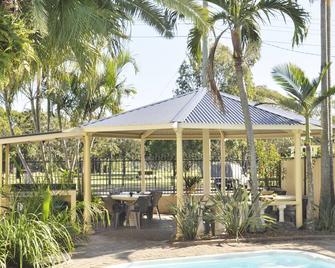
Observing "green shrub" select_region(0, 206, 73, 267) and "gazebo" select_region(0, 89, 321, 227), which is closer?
"green shrub" select_region(0, 206, 73, 267)

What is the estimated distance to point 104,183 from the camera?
25.2 meters

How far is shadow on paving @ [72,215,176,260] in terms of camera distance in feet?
37.9

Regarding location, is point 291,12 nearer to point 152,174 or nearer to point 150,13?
point 150,13

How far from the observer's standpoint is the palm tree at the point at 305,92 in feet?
45.1

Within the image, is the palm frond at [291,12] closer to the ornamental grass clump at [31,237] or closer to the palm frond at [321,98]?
the palm frond at [321,98]

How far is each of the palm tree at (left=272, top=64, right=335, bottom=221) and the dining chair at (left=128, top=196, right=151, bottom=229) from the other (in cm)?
477

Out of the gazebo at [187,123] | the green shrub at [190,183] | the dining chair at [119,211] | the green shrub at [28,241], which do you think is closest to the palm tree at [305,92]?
the gazebo at [187,123]

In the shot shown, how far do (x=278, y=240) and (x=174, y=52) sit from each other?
17.2m

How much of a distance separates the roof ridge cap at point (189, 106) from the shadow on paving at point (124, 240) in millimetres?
3313

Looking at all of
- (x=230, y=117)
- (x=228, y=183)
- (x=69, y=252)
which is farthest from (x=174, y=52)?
(x=69, y=252)

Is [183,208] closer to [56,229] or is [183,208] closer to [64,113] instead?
[56,229]

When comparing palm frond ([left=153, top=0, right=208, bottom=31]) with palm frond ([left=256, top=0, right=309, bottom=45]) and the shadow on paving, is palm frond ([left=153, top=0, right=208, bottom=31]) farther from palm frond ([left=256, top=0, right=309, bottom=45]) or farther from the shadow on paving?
the shadow on paving

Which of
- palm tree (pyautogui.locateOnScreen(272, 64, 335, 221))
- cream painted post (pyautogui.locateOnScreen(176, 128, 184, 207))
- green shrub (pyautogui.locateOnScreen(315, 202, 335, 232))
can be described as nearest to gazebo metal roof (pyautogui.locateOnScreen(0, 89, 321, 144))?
cream painted post (pyautogui.locateOnScreen(176, 128, 184, 207))

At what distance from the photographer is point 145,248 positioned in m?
12.1
